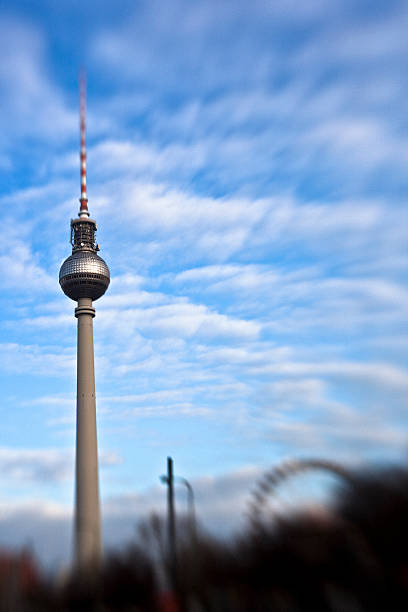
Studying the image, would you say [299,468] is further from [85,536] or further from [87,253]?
[87,253]

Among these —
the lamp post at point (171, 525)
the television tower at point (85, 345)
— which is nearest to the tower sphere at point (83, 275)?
the television tower at point (85, 345)

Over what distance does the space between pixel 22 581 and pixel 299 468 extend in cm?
2033

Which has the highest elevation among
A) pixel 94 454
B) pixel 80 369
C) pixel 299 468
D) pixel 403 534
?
pixel 80 369

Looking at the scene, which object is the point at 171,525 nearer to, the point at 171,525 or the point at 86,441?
the point at 171,525

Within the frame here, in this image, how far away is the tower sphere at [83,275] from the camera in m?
118

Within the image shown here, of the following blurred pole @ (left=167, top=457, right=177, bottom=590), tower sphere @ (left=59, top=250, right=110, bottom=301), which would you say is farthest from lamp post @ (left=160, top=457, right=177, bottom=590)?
tower sphere @ (left=59, top=250, right=110, bottom=301)

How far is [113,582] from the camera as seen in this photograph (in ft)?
119

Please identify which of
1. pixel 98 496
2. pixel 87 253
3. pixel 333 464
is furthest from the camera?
pixel 87 253

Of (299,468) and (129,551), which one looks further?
(299,468)

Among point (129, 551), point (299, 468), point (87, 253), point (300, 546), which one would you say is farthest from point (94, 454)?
point (300, 546)

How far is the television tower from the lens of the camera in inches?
4235

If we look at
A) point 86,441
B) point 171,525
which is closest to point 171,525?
point 171,525

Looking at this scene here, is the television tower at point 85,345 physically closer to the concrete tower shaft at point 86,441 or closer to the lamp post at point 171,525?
the concrete tower shaft at point 86,441

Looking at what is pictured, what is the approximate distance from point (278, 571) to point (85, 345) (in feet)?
284
